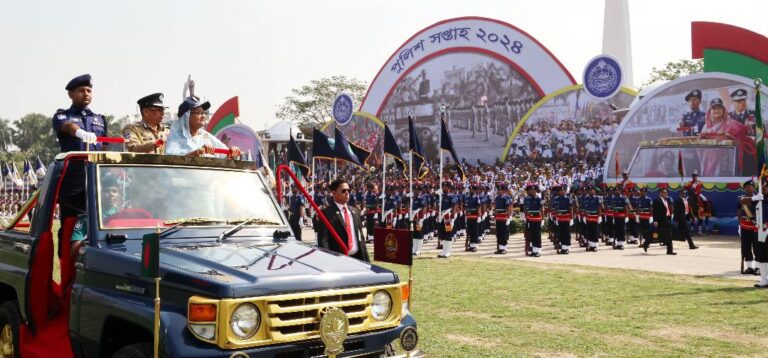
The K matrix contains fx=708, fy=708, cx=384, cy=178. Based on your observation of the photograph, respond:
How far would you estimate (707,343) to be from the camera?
7.48 m

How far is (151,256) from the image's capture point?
3633 mm

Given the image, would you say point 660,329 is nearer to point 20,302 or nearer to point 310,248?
point 310,248

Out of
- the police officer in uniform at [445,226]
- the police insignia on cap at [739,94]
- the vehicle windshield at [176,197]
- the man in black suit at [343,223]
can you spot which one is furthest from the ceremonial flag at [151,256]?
the police insignia on cap at [739,94]

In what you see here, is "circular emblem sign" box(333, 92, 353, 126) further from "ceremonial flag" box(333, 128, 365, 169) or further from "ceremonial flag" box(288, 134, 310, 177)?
"ceremonial flag" box(333, 128, 365, 169)

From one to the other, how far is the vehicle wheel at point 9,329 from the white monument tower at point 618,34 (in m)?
38.2

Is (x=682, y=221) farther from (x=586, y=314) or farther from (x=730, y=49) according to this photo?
(x=586, y=314)

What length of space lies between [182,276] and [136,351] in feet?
1.65

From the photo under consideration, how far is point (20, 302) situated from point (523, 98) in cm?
3340

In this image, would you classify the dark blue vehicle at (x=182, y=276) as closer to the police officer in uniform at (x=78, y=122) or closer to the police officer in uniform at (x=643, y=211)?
the police officer in uniform at (x=78, y=122)

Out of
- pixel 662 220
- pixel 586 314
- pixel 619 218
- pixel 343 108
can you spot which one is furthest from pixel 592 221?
pixel 343 108

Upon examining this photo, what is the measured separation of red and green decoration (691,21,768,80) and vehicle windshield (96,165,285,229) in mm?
24386

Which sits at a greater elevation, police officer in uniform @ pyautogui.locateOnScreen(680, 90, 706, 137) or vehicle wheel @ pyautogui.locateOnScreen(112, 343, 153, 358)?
police officer in uniform @ pyautogui.locateOnScreen(680, 90, 706, 137)

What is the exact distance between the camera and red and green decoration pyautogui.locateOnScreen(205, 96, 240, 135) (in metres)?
47.8

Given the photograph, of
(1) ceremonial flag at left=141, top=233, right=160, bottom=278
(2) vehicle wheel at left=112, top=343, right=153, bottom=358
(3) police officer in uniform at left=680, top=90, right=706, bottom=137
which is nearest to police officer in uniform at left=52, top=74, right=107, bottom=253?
(2) vehicle wheel at left=112, top=343, right=153, bottom=358
